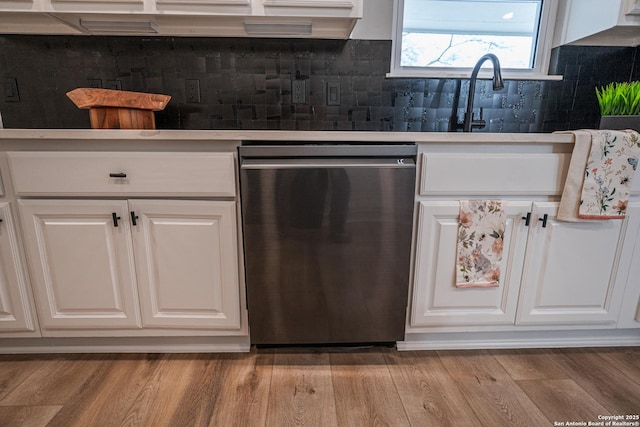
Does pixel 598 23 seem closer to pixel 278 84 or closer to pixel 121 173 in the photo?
pixel 278 84

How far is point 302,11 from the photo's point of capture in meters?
1.35

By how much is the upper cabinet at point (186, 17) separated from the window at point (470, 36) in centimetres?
39

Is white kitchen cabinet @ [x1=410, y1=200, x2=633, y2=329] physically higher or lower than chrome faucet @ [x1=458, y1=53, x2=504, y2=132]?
lower

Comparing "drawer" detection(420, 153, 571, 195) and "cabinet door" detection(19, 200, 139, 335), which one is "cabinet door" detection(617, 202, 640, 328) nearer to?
"drawer" detection(420, 153, 571, 195)

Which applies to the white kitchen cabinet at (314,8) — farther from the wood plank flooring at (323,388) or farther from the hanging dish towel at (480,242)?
the wood plank flooring at (323,388)

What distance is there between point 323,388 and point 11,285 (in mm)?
1250

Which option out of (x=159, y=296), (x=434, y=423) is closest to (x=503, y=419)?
(x=434, y=423)

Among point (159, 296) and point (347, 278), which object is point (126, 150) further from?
point (347, 278)

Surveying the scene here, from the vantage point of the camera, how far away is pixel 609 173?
1.20 metres

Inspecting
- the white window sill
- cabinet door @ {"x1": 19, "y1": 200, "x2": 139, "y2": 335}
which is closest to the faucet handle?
the white window sill

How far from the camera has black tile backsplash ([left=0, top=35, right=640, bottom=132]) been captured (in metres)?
1.62

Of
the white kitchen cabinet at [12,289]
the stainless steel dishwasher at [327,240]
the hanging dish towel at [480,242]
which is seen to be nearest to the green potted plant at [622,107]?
the hanging dish towel at [480,242]

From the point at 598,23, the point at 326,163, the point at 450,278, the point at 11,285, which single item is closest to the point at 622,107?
the point at 598,23

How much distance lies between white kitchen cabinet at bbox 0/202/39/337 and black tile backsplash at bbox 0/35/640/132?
0.68 m
